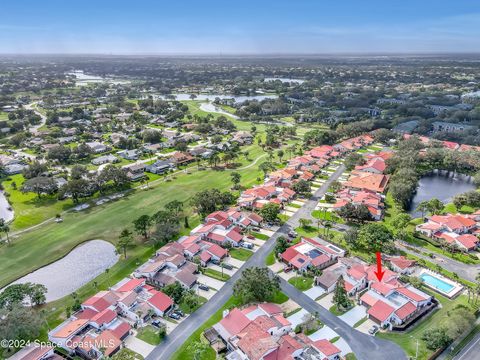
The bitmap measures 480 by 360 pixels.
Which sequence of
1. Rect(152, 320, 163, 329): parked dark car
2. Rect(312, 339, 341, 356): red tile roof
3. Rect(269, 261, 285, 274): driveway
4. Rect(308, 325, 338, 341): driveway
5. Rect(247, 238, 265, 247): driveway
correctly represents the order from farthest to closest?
Rect(247, 238, 265, 247): driveway, Rect(269, 261, 285, 274): driveway, Rect(152, 320, 163, 329): parked dark car, Rect(308, 325, 338, 341): driveway, Rect(312, 339, 341, 356): red tile roof

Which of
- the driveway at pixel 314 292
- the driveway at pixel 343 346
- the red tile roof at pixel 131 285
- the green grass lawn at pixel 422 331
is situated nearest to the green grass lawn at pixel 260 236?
the driveway at pixel 314 292

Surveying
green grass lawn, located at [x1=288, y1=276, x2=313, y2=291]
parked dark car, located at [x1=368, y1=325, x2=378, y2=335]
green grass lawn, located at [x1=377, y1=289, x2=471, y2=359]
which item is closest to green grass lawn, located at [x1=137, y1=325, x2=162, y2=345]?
green grass lawn, located at [x1=288, y1=276, x2=313, y2=291]

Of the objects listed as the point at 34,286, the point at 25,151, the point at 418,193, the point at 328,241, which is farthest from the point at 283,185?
the point at 25,151

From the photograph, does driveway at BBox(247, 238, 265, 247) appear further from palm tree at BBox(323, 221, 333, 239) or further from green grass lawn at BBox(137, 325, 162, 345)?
green grass lawn at BBox(137, 325, 162, 345)

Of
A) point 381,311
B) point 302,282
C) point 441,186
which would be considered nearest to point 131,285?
point 302,282

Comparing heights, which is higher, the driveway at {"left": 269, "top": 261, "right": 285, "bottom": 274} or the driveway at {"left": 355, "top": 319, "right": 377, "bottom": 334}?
the driveway at {"left": 269, "top": 261, "right": 285, "bottom": 274}

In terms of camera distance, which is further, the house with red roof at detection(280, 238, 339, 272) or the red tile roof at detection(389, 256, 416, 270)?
the house with red roof at detection(280, 238, 339, 272)
